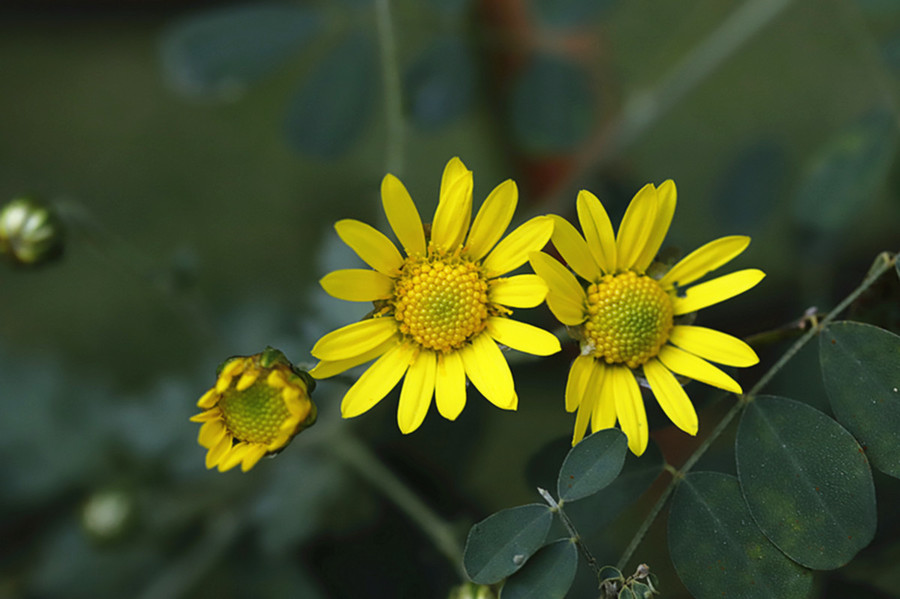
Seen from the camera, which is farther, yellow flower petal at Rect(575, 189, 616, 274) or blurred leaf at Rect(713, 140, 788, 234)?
blurred leaf at Rect(713, 140, 788, 234)

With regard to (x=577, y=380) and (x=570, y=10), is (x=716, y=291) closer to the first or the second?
(x=577, y=380)

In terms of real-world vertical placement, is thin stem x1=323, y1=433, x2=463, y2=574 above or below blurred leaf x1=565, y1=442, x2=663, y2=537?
below

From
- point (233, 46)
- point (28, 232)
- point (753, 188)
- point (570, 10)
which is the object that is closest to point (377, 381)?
point (28, 232)

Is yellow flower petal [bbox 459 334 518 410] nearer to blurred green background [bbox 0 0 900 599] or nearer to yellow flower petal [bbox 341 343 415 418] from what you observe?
yellow flower petal [bbox 341 343 415 418]

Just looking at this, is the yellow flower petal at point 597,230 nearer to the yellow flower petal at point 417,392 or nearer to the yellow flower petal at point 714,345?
the yellow flower petal at point 714,345

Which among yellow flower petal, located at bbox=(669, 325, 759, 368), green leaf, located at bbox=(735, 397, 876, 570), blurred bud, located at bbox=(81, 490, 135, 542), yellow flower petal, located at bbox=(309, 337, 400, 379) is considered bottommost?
blurred bud, located at bbox=(81, 490, 135, 542)

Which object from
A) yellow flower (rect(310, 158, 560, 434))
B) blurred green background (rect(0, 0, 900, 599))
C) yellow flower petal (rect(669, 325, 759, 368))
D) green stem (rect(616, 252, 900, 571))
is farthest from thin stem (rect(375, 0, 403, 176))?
green stem (rect(616, 252, 900, 571))

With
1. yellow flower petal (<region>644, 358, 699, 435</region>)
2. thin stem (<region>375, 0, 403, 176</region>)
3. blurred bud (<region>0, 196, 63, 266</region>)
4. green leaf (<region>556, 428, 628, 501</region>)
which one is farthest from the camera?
blurred bud (<region>0, 196, 63, 266</region>)

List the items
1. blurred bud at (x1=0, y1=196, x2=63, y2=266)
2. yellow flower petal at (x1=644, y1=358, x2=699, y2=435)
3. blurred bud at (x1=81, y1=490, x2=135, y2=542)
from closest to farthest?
yellow flower petal at (x1=644, y1=358, x2=699, y2=435) → blurred bud at (x1=0, y1=196, x2=63, y2=266) → blurred bud at (x1=81, y1=490, x2=135, y2=542)
